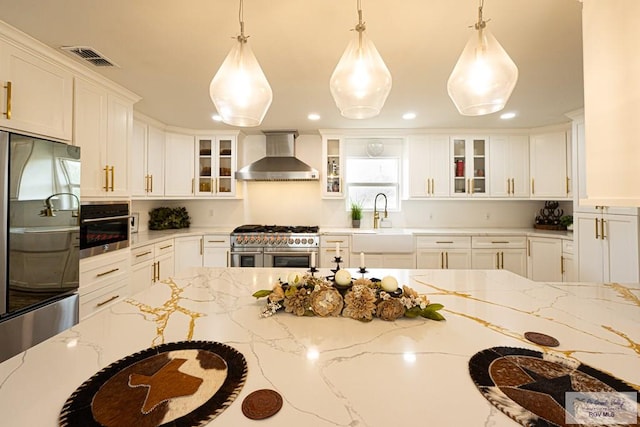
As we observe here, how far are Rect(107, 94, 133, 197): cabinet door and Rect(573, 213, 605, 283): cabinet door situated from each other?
472 cm

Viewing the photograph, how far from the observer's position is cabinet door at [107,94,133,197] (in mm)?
2451

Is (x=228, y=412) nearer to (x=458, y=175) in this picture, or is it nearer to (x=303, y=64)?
(x=303, y=64)

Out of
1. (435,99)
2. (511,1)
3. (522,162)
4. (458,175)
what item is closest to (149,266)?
(435,99)

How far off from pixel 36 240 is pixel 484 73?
8.33ft

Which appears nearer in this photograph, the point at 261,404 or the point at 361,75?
the point at 261,404

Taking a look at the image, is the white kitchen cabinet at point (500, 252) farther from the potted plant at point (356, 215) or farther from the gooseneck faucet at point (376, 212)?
the potted plant at point (356, 215)

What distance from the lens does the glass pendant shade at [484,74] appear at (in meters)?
1.07

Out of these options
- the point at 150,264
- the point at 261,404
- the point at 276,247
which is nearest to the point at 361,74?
the point at 261,404

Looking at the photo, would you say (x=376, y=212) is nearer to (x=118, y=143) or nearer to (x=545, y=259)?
(x=545, y=259)

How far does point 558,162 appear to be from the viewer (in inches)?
142

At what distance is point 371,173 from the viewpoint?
4203 mm

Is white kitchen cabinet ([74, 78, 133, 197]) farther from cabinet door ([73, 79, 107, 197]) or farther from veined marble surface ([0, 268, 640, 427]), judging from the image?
veined marble surface ([0, 268, 640, 427])

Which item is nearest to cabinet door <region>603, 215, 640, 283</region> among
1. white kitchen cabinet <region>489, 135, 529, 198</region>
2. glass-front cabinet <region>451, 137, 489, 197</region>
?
white kitchen cabinet <region>489, 135, 529, 198</region>

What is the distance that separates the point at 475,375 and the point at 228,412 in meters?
0.63
